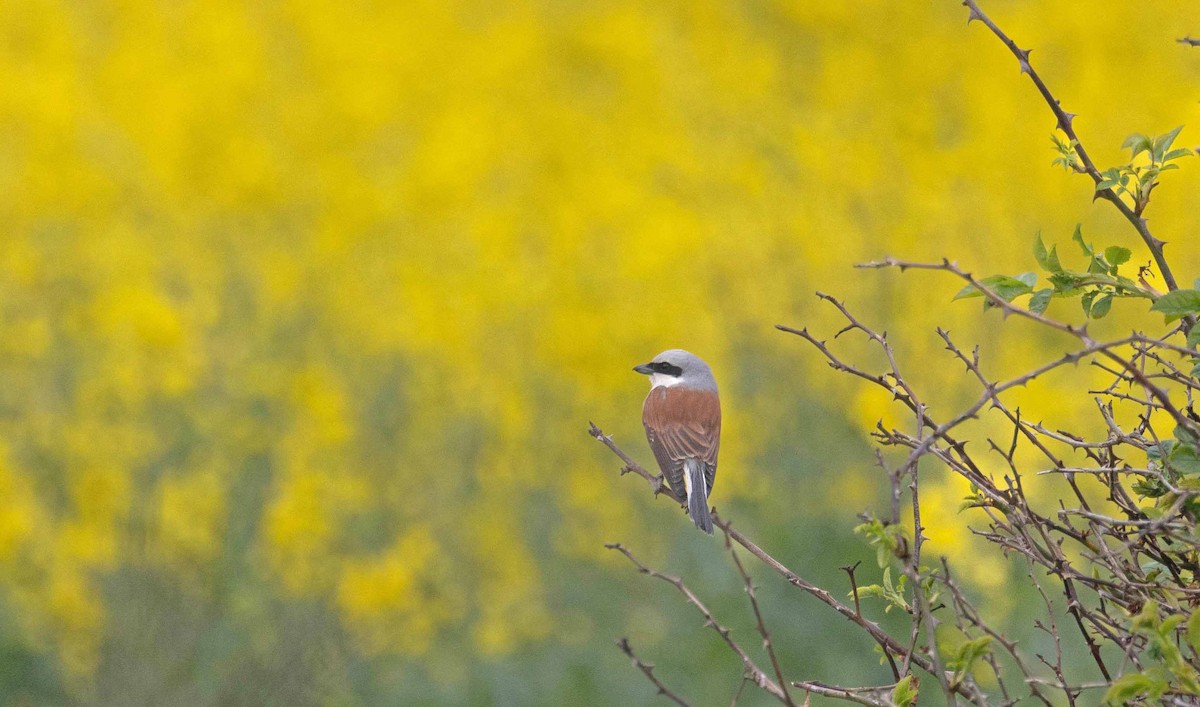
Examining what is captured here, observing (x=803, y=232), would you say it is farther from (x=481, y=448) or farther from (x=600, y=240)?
(x=481, y=448)

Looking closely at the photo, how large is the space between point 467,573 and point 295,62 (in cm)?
564

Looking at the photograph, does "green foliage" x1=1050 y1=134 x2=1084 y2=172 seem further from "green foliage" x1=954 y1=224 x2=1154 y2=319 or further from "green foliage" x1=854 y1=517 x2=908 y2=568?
"green foliage" x1=854 y1=517 x2=908 y2=568

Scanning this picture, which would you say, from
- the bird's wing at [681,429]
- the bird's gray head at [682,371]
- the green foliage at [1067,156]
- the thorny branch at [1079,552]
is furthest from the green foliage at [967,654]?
the bird's gray head at [682,371]

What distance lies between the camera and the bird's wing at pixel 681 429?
3.88m

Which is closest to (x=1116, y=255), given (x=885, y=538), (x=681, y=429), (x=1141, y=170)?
(x=1141, y=170)

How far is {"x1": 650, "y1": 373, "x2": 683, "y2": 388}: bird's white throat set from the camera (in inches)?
169

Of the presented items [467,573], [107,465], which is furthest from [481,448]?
[107,465]

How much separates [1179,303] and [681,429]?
2.38 meters

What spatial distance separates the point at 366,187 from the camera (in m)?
8.16

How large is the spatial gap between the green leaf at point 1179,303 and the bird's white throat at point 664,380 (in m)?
2.65

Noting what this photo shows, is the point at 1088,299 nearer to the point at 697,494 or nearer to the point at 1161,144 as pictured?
the point at 1161,144

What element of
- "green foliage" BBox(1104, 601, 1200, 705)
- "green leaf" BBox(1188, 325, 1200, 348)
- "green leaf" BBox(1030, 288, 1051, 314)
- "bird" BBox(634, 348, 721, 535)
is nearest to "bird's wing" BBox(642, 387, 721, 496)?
"bird" BBox(634, 348, 721, 535)

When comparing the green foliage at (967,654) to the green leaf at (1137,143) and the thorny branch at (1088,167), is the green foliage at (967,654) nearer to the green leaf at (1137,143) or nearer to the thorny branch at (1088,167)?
the thorny branch at (1088,167)

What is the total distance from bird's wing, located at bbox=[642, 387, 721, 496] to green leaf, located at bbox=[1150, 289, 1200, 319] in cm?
219
